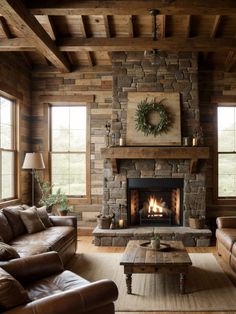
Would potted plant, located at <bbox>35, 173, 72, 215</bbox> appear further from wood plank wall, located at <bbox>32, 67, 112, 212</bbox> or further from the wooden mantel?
the wooden mantel

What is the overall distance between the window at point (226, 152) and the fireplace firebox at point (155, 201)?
1081 millimetres

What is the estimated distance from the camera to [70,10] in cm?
457

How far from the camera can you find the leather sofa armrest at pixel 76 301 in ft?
7.82

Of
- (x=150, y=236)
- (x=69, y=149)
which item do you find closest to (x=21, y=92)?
(x=69, y=149)

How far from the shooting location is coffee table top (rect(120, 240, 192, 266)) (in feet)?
13.1

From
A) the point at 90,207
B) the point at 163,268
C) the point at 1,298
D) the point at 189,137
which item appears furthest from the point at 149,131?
the point at 1,298

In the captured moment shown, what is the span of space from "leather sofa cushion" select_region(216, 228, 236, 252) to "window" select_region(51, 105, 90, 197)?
310 cm

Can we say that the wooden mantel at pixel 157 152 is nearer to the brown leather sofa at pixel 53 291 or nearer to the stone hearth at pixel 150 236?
the stone hearth at pixel 150 236

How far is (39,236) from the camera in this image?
4.89m

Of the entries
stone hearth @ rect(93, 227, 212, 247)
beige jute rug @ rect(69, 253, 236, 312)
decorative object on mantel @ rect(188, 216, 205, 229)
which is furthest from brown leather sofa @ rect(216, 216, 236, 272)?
decorative object on mantel @ rect(188, 216, 205, 229)

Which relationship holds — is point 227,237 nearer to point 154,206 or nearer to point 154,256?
point 154,256

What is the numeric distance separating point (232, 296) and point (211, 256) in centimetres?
166

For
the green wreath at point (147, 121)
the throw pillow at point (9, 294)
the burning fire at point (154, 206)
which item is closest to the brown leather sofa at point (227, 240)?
the burning fire at point (154, 206)

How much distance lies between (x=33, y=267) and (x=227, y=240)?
286cm
